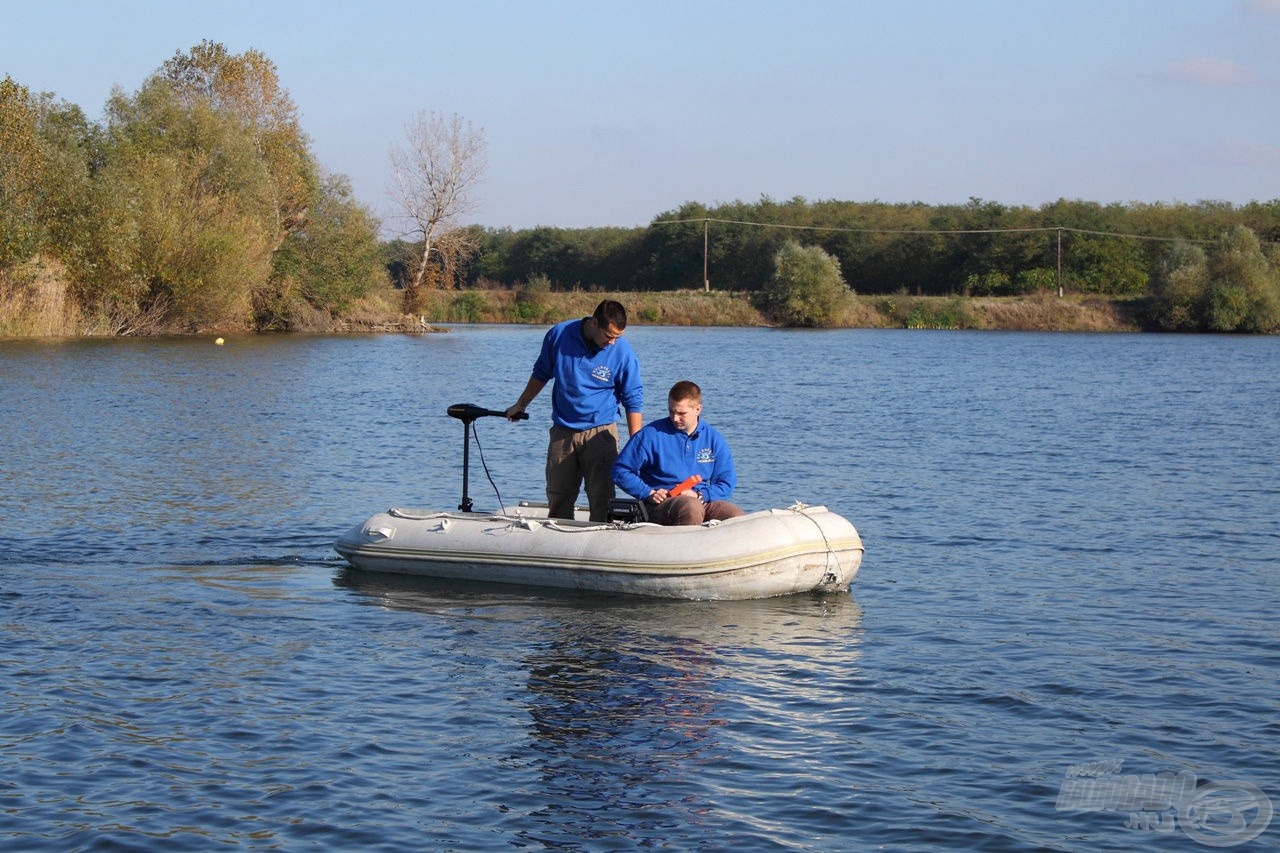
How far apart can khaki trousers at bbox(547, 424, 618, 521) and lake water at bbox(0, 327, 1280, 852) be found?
2.43 ft

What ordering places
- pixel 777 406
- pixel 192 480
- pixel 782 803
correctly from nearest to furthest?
pixel 782 803 < pixel 192 480 < pixel 777 406

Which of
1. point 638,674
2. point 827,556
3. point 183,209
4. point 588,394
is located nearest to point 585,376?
point 588,394

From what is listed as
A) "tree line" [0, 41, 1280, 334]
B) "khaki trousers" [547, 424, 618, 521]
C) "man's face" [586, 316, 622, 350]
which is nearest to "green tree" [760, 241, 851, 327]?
"tree line" [0, 41, 1280, 334]

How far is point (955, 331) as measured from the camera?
63500mm

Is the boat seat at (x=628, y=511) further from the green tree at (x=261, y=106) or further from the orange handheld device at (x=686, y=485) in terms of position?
the green tree at (x=261, y=106)

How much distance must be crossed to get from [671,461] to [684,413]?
1.42 feet

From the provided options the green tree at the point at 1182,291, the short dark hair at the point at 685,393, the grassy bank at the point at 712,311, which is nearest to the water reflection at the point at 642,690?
the short dark hair at the point at 685,393

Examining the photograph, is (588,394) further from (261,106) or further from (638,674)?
(261,106)

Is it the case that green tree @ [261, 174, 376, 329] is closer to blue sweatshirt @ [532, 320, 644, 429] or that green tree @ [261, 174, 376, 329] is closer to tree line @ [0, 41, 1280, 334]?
tree line @ [0, 41, 1280, 334]

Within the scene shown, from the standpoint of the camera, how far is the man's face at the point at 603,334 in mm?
8961

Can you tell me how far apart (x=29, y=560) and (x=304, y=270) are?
42072 mm

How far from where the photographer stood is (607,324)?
8.95 meters

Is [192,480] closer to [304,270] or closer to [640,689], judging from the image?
[640,689]

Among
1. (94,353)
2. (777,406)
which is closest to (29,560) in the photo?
(777,406)
